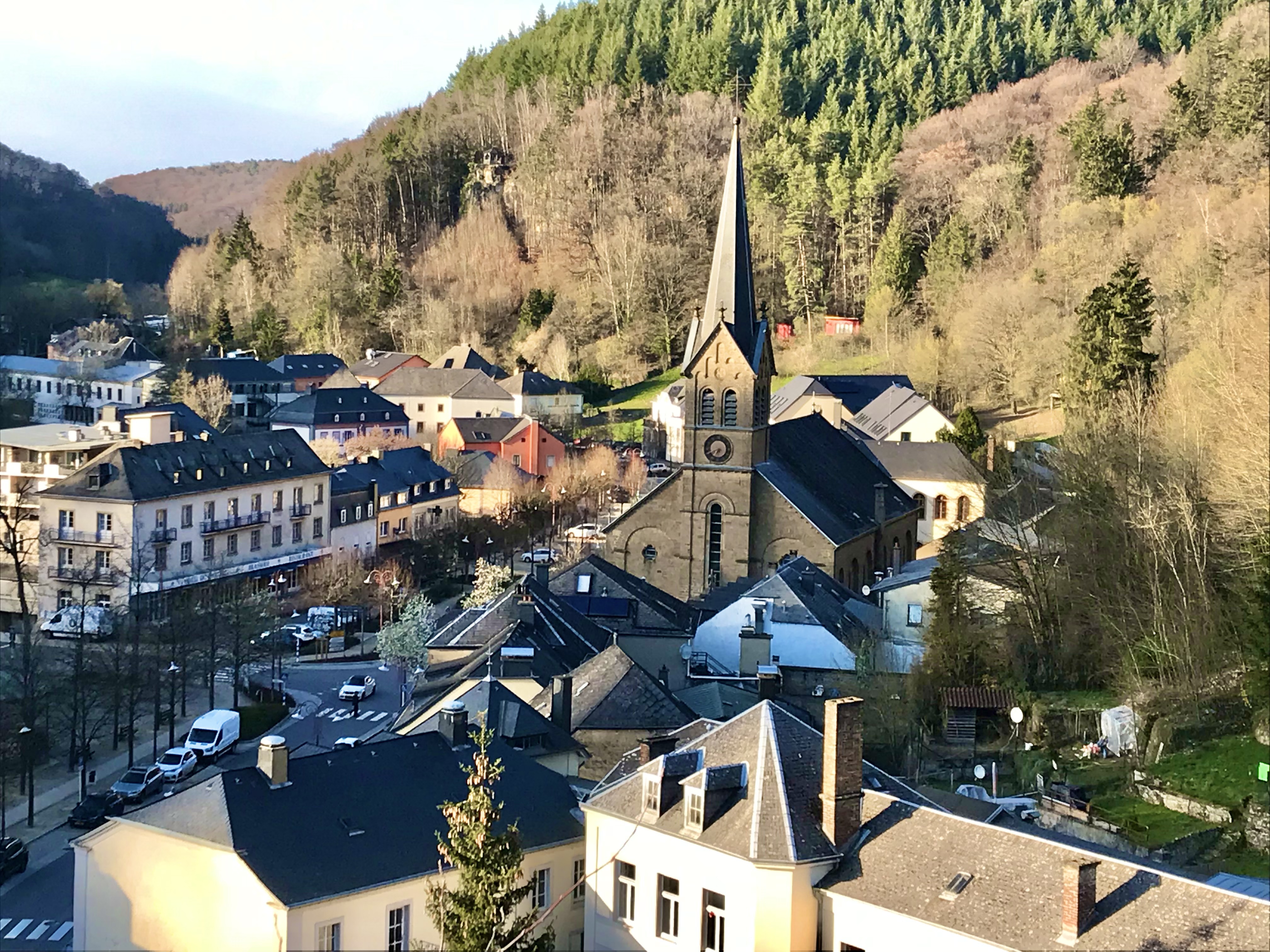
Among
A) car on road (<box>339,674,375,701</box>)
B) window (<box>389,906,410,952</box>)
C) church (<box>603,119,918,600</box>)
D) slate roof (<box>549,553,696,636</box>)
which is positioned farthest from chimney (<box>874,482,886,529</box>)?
window (<box>389,906,410,952</box>)

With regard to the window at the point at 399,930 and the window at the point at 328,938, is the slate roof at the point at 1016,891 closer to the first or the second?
the window at the point at 399,930

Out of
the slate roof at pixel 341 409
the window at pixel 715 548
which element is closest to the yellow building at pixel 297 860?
the window at pixel 715 548

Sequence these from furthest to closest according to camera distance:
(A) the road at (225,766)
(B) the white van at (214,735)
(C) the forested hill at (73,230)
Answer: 1. (C) the forested hill at (73,230)
2. (B) the white van at (214,735)
3. (A) the road at (225,766)

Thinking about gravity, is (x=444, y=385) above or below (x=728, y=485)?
above

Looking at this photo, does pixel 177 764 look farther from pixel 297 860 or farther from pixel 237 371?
pixel 237 371

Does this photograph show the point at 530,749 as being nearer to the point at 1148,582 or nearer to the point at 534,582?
the point at 534,582

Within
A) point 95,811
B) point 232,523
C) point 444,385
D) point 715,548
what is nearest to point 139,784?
point 95,811

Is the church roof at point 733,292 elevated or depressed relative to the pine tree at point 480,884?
elevated
